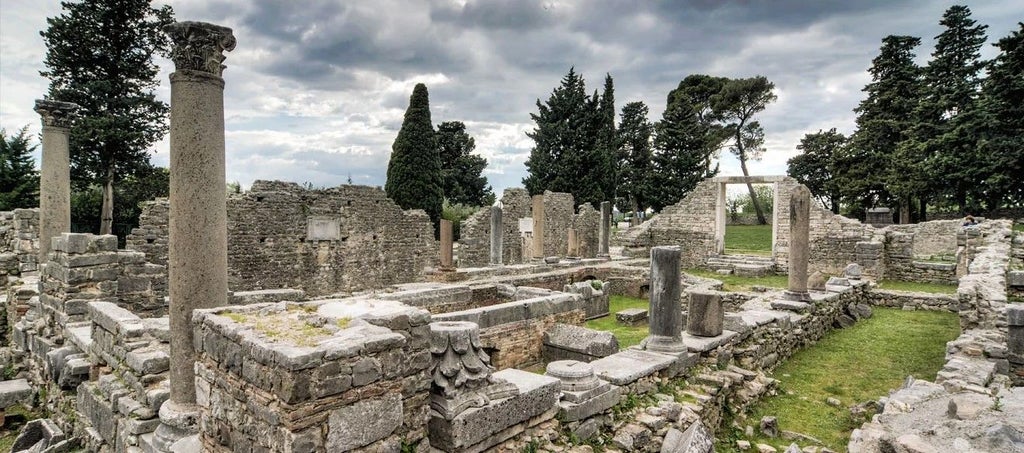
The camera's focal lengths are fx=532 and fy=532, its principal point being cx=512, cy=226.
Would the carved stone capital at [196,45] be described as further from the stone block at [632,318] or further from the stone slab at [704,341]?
the stone block at [632,318]

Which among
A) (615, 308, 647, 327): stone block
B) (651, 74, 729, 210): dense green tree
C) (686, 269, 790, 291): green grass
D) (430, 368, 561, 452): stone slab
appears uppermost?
(651, 74, 729, 210): dense green tree

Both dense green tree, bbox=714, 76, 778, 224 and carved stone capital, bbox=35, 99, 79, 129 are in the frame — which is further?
dense green tree, bbox=714, 76, 778, 224

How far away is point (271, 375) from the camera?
3193 mm

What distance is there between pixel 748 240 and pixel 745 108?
12.1 metres

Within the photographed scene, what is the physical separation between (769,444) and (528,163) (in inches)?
1239

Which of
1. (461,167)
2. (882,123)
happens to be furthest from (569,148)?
(882,123)

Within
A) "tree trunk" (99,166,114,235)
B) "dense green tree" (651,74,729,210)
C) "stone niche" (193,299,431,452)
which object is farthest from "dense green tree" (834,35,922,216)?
"tree trunk" (99,166,114,235)

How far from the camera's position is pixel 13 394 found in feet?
24.0

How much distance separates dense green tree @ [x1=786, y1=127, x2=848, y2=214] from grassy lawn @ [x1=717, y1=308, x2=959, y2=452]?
3066 cm

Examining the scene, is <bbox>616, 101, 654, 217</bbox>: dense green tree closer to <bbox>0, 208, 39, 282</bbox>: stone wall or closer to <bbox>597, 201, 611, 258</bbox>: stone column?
<bbox>597, 201, 611, 258</bbox>: stone column

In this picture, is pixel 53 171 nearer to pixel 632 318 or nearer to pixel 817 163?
pixel 632 318

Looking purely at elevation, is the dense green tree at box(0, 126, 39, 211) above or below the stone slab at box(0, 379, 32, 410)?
above

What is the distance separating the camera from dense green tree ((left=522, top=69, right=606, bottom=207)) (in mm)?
33938

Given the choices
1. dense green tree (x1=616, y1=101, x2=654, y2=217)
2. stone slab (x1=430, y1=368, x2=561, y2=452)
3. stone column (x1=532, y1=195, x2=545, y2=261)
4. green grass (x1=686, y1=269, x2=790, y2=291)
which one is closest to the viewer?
stone slab (x1=430, y1=368, x2=561, y2=452)
